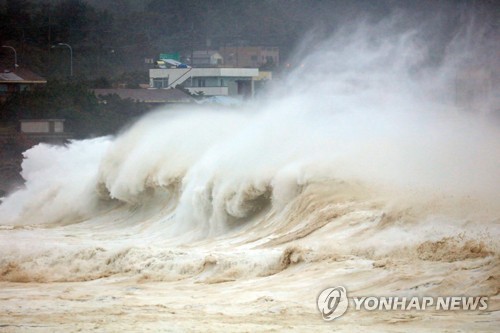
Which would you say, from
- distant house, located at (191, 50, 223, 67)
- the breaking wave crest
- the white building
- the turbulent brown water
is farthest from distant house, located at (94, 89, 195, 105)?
the turbulent brown water

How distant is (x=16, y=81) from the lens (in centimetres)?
6569

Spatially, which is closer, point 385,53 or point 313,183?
point 313,183

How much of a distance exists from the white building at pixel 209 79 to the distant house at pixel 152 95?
304cm

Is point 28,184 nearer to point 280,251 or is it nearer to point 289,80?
point 289,80

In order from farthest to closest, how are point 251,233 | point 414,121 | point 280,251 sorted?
1. point 414,121
2. point 251,233
3. point 280,251

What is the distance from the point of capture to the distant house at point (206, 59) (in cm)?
7794

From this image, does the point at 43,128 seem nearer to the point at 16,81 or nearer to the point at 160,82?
the point at 16,81

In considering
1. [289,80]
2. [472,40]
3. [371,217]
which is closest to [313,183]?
[371,217]

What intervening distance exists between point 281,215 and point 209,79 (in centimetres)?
5007

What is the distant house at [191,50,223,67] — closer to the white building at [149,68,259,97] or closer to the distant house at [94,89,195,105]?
the white building at [149,68,259,97]

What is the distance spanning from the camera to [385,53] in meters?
34.8

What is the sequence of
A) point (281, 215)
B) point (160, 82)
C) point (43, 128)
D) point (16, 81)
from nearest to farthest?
1. point (281, 215)
2. point (43, 128)
3. point (16, 81)
4. point (160, 82)

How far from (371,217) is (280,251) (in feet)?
5.52

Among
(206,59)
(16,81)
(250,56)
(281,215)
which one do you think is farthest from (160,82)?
(281,215)
